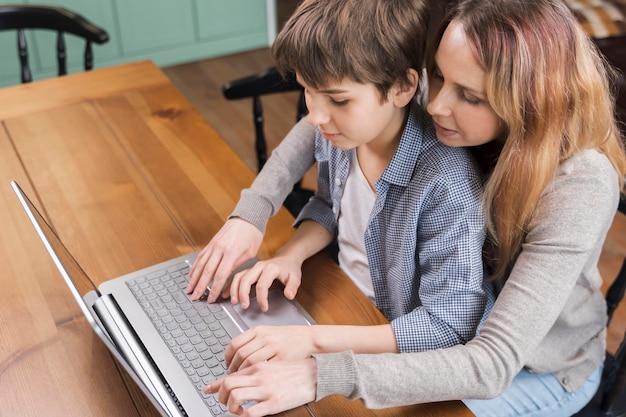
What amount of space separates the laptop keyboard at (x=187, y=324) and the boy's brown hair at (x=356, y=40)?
14.5 inches

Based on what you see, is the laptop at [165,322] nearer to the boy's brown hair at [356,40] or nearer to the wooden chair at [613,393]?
the boy's brown hair at [356,40]

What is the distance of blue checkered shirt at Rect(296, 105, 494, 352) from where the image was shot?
936 millimetres

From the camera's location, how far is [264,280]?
3.34 ft

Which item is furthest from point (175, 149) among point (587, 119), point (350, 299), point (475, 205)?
point (587, 119)

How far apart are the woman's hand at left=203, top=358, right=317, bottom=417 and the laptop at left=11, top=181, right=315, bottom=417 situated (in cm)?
6

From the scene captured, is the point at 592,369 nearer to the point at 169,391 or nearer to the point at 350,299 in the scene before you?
the point at 350,299

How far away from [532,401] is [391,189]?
0.43 meters

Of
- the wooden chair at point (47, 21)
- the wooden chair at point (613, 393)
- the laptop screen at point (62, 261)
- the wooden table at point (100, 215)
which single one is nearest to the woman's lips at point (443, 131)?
the wooden table at point (100, 215)

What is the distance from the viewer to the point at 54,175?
132cm

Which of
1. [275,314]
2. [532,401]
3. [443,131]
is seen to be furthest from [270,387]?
[532,401]

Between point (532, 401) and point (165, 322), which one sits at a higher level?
point (165, 322)

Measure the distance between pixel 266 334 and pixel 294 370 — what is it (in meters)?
0.08

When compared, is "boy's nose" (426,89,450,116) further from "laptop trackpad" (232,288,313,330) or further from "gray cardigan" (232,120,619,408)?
"laptop trackpad" (232,288,313,330)

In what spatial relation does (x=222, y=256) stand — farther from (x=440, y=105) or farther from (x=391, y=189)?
(x=440, y=105)
